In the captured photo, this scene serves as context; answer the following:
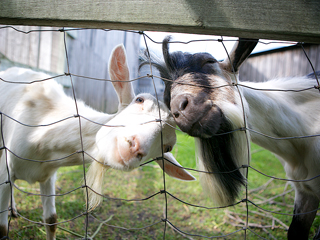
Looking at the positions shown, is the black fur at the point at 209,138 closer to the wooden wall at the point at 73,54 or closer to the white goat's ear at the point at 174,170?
the white goat's ear at the point at 174,170

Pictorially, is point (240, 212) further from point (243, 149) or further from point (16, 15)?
point (16, 15)

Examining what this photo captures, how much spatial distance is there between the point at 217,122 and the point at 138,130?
18.5 inches

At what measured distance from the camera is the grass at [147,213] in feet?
8.34

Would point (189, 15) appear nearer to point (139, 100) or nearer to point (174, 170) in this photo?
point (139, 100)

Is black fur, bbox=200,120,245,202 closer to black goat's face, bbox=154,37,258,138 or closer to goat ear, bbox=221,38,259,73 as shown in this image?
black goat's face, bbox=154,37,258,138

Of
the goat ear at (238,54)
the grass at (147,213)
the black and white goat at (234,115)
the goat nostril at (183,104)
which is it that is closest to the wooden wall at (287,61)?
the grass at (147,213)

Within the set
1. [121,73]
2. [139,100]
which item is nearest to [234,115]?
[139,100]

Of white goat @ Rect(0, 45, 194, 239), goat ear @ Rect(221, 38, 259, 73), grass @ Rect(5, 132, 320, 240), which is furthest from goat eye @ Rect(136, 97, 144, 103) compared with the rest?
goat ear @ Rect(221, 38, 259, 73)

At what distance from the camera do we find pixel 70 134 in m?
1.93

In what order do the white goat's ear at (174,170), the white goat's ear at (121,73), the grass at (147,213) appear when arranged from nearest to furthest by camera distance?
the white goat's ear at (121,73)
the white goat's ear at (174,170)
the grass at (147,213)

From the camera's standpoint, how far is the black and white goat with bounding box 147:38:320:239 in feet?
5.08

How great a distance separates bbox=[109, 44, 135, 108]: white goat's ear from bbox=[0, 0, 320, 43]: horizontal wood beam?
540 millimetres

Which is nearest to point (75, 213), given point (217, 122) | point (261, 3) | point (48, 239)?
point (48, 239)

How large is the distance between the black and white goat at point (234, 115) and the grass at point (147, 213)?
15.0 inches
